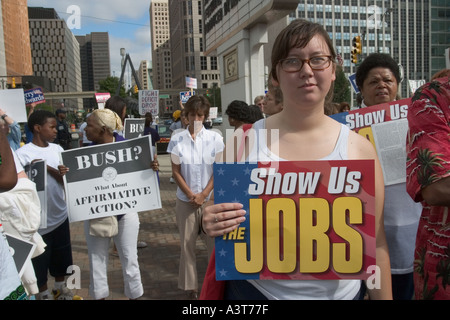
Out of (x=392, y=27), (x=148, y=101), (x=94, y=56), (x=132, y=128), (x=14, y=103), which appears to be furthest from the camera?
(x=392, y=27)

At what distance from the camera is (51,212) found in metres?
3.89

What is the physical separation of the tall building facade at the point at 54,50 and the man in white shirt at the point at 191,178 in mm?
53648

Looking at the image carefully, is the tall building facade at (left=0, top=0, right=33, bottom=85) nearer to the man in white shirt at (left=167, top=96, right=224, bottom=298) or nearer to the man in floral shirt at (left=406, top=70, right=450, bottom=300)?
the man in white shirt at (left=167, top=96, right=224, bottom=298)

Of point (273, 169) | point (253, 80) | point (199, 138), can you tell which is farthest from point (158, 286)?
point (253, 80)

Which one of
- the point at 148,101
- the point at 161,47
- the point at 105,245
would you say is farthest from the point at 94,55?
the point at 105,245

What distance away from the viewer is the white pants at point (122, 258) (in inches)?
142

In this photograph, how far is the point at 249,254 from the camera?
1462 mm

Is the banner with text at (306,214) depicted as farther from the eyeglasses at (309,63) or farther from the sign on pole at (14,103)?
the sign on pole at (14,103)

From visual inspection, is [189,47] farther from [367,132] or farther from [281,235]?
[281,235]

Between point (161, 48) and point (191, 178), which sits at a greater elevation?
point (161, 48)

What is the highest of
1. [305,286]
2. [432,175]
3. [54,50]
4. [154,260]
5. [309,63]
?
[54,50]

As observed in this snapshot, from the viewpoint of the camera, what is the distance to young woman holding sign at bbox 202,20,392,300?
1442mm

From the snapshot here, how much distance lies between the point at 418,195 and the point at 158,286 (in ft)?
12.0

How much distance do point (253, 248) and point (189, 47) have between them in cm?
8991
